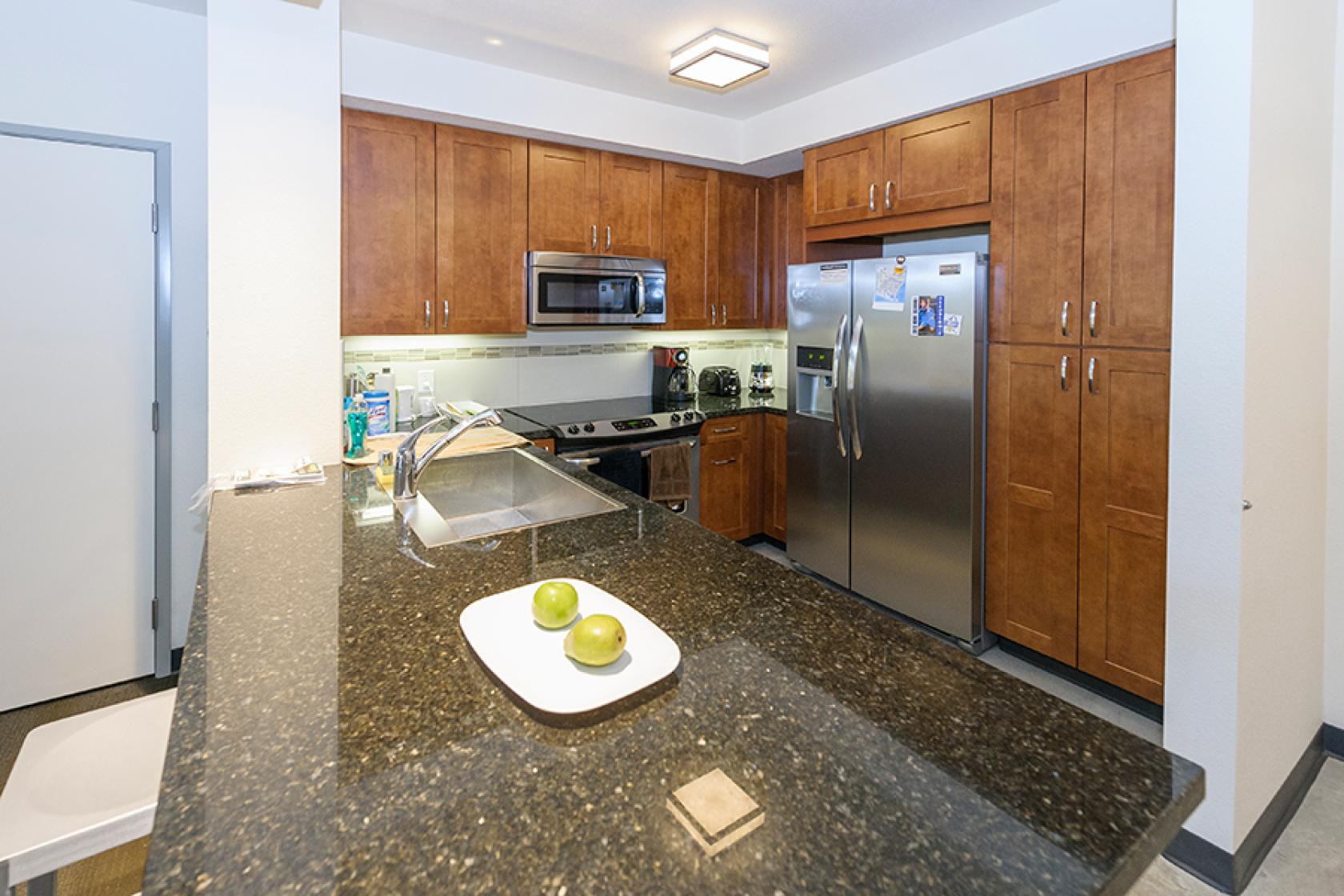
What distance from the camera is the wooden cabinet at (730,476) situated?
3883mm

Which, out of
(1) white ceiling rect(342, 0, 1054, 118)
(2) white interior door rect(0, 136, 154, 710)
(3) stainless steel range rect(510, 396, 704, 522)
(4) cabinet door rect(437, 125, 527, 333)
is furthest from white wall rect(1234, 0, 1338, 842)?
(2) white interior door rect(0, 136, 154, 710)

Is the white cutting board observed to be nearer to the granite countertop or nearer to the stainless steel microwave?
the granite countertop

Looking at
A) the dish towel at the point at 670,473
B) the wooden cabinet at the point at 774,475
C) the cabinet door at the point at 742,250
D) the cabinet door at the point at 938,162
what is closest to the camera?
the cabinet door at the point at 938,162

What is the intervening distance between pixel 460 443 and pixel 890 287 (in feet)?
6.30

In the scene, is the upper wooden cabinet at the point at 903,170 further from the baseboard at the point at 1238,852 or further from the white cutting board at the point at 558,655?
the white cutting board at the point at 558,655

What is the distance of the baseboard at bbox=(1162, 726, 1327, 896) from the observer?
180cm

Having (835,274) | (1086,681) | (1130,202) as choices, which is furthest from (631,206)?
(1086,681)

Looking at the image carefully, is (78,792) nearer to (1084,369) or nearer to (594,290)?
(594,290)

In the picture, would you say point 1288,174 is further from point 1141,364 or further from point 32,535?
point 32,535

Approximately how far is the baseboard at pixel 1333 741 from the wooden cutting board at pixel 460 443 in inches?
113

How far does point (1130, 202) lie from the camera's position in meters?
2.40

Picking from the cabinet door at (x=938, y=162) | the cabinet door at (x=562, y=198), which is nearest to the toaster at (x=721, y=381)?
the cabinet door at (x=562, y=198)

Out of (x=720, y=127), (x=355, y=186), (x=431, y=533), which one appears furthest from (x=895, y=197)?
(x=431, y=533)

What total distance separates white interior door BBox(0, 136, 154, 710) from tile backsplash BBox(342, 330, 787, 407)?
0.81m
